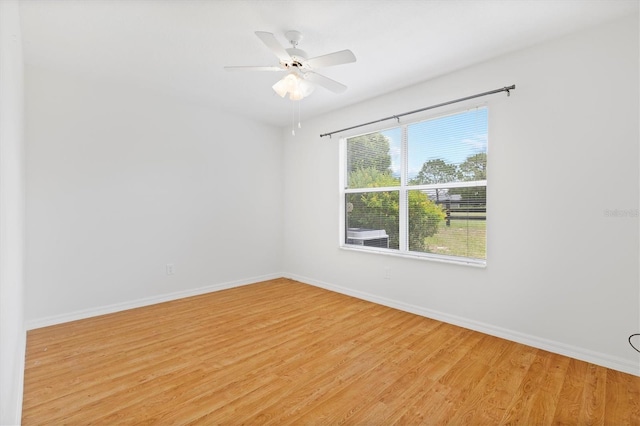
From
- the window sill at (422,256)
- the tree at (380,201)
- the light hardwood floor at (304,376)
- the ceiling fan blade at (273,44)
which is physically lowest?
the light hardwood floor at (304,376)

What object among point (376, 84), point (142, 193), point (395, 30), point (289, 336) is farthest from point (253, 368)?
point (376, 84)

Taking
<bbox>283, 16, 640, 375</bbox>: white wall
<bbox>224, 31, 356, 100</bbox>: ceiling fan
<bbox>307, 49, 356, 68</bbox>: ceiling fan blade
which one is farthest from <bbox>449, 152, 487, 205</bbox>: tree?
<bbox>307, 49, 356, 68</bbox>: ceiling fan blade

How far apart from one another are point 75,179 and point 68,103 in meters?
0.79

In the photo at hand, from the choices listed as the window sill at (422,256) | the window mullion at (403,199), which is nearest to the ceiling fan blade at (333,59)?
the window mullion at (403,199)

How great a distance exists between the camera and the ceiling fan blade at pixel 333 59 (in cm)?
214

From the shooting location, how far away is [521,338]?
266cm

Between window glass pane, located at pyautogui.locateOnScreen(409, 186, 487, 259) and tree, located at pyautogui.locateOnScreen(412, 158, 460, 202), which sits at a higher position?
tree, located at pyautogui.locateOnScreen(412, 158, 460, 202)

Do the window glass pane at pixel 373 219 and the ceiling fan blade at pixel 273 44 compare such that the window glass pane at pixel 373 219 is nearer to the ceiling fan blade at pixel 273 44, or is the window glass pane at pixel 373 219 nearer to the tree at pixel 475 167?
the tree at pixel 475 167

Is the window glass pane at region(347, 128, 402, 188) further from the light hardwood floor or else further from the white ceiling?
the light hardwood floor

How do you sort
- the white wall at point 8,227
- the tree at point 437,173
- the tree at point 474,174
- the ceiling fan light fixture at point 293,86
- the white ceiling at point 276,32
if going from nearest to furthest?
the white wall at point 8,227, the white ceiling at point 276,32, the ceiling fan light fixture at point 293,86, the tree at point 474,174, the tree at point 437,173

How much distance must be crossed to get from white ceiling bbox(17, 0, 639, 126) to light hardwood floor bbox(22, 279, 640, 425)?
2557 millimetres

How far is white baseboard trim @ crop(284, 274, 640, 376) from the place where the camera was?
2.23 m

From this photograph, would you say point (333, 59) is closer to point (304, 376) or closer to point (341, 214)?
point (304, 376)

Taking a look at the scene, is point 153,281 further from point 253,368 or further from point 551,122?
point 551,122
